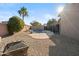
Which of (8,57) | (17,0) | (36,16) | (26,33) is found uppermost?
(17,0)

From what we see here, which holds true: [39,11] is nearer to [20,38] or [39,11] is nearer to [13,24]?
[20,38]

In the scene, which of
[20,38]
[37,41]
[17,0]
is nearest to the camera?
[17,0]

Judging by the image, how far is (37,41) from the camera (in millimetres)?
→ 6371

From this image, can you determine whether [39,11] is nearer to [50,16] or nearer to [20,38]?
[50,16]

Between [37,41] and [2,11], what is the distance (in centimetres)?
203

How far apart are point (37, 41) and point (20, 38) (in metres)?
0.80

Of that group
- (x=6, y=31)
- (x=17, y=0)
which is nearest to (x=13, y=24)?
(x=6, y=31)

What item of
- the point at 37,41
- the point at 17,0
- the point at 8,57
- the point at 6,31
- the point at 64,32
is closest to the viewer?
the point at 8,57

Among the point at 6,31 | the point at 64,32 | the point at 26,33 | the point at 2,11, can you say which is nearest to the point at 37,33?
the point at 26,33

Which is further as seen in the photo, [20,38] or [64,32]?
[64,32]

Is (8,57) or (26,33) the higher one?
(26,33)

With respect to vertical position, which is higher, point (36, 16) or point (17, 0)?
point (17, 0)

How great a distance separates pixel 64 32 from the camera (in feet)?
32.0

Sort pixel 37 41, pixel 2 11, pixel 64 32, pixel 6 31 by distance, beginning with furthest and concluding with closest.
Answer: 1. pixel 64 32
2. pixel 6 31
3. pixel 37 41
4. pixel 2 11
